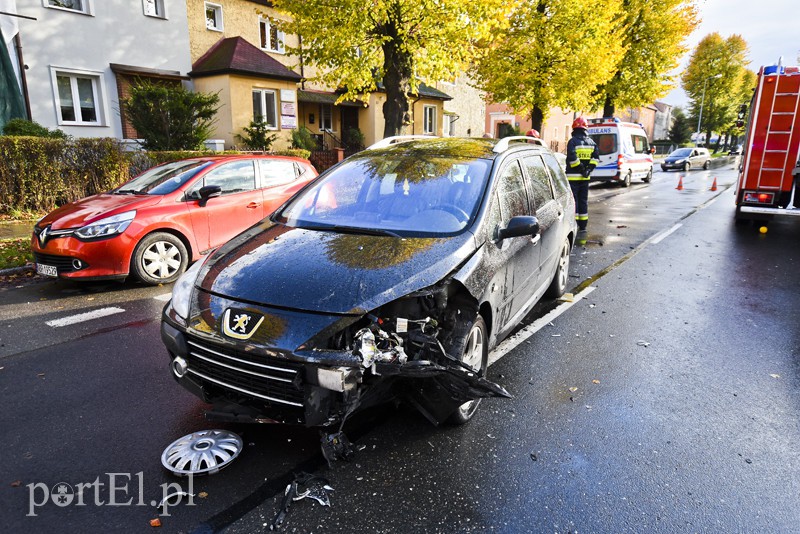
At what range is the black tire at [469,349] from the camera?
3102 millimetres

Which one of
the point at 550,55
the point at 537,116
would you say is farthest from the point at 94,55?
the point at 537,116

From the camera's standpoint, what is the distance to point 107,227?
20.3 feet

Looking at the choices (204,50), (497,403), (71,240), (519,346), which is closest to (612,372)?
(519,346)

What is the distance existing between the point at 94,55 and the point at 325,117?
1151 cm

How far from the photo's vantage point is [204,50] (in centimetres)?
1970

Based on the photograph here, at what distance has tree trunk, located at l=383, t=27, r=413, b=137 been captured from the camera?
12.1 m

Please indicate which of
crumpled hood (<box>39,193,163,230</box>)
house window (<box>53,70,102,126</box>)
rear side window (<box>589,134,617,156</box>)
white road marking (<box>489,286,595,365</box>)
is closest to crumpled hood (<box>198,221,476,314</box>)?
white road marking (<box>489,286,595,365</box>)

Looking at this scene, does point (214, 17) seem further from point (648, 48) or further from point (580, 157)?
point (648, 48)

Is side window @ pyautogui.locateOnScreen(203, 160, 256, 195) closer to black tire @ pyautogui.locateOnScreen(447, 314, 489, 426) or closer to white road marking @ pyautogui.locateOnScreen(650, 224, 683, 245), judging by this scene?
black tire @ pyautogui.locateOnScreen(447, 314, 489, 426)

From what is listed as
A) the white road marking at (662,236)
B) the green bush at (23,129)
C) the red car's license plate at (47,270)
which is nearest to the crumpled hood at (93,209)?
the red car's license plate at (47,270)

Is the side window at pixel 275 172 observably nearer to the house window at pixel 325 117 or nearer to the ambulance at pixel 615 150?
the ambulance at pixel 615 150

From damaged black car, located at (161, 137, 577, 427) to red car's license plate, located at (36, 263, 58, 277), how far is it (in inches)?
146

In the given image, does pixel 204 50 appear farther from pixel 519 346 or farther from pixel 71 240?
pixel 519 346

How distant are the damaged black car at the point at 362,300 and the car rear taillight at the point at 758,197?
8628mm
